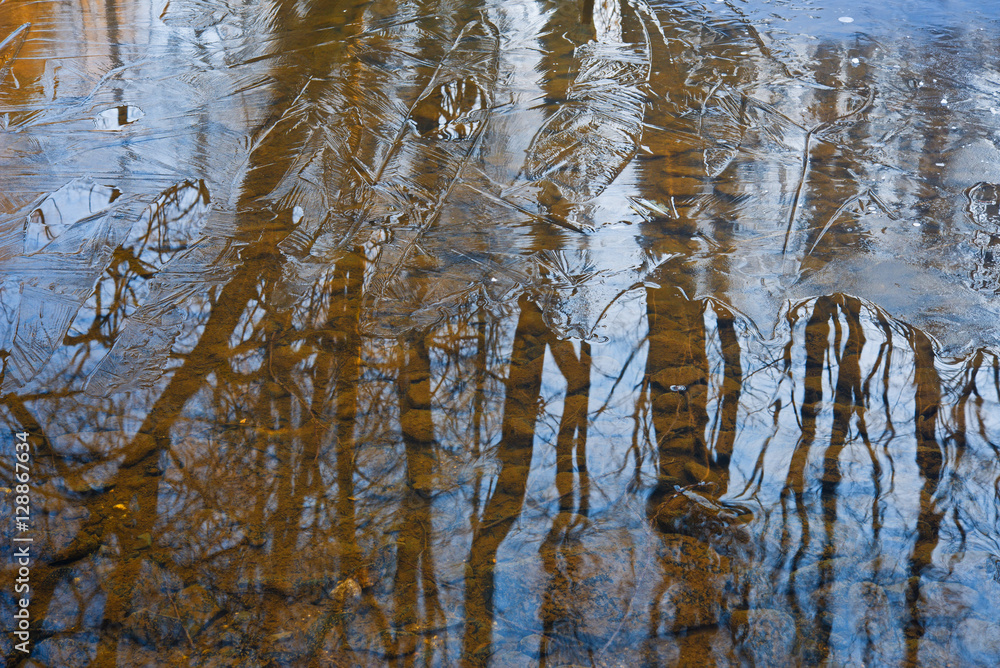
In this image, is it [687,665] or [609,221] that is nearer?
[687,665]

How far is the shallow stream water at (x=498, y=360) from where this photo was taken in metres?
2.13

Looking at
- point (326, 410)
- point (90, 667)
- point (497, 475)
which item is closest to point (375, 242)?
point (326, 410)

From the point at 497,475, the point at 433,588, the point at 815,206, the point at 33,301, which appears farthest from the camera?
the point at 815,206

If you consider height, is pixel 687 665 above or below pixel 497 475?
below

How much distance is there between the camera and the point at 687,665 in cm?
202

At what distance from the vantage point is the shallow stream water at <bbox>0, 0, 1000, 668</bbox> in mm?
2127

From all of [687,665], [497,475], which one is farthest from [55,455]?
[687,665]

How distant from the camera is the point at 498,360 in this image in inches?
113

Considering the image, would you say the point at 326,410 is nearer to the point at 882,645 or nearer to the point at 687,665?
the point at 687,665

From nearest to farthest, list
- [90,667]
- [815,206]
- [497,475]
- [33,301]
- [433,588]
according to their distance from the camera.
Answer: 1. [90,667]
2. [433,588]
3. [497,475]
4. [33,301]
5. [815,206]

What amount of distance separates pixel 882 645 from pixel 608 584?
82 centimetres

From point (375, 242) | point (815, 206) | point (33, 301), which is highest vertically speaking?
point (815, 206)
